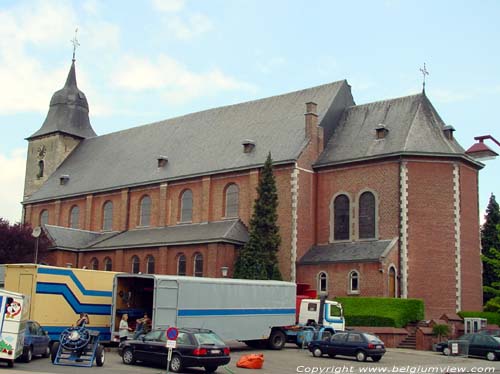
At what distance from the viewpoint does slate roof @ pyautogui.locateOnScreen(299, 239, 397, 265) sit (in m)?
37.6

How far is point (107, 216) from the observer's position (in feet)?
175

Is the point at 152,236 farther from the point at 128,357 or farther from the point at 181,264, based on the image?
the point at 128,357

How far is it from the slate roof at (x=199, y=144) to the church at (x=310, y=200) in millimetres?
123

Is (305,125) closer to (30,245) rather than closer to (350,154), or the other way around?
(350,154)

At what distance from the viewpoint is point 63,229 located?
51625 mm

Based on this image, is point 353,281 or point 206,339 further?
point 353,281

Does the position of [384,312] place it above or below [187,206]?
below

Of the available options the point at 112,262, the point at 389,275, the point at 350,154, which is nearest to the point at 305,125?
the point at 350,154

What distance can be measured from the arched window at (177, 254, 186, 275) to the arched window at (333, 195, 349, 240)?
32.7 ft

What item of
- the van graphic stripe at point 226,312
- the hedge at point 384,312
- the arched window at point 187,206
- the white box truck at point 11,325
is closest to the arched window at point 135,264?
the arched window at point 187,206

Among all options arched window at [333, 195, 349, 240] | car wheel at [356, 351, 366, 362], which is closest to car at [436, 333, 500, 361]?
car wheel at [356, 351, 366, 362]

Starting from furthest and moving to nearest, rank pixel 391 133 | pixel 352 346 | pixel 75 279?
1. pixel 391 133
2. pixel 75 279
3. pixel 352 346

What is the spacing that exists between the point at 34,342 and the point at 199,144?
29.9m

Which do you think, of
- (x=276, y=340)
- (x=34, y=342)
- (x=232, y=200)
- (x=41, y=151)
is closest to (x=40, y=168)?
(x=41, y=151)
